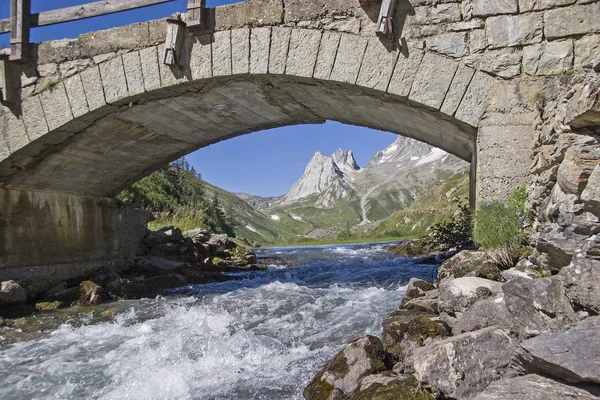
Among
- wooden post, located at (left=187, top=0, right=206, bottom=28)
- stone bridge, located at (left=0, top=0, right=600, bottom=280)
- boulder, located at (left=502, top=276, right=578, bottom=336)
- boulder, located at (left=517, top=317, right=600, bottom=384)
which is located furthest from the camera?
wooden post, located at (left=187, top=0, right=206, bottom=28)

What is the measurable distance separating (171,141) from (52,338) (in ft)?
13.3

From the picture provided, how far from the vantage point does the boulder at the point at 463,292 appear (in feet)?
11.6

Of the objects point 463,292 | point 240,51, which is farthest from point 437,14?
point 463,292

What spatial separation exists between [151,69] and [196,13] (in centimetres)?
104

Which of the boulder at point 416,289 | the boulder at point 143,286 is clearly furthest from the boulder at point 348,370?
the boulder at point 143,286

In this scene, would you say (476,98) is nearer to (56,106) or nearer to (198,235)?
(56,106)

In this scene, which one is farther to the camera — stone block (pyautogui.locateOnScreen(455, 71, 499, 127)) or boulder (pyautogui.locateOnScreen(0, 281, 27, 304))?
boulder (pyautogui.locateOnScreen(0, 281, 27, 304))

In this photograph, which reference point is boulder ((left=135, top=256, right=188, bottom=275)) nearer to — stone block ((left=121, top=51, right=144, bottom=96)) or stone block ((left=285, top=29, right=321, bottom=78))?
stone block ((left=121, top=51, right=144, bottom=96))

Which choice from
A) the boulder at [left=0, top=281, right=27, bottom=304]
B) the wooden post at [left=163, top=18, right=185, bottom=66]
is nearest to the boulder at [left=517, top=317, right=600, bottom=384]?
the wooden post at [left=163, top=18, right=185, bottom=66]

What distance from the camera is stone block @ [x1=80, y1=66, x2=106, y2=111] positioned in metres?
6.58

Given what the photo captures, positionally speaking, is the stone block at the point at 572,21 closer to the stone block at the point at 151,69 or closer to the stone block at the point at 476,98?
the stone block at the point at 476,98

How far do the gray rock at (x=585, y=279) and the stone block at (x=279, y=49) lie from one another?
4262 millimetres

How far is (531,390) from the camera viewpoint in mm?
2133

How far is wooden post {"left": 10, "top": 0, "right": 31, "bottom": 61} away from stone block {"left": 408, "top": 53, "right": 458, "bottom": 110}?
20.0 feet
